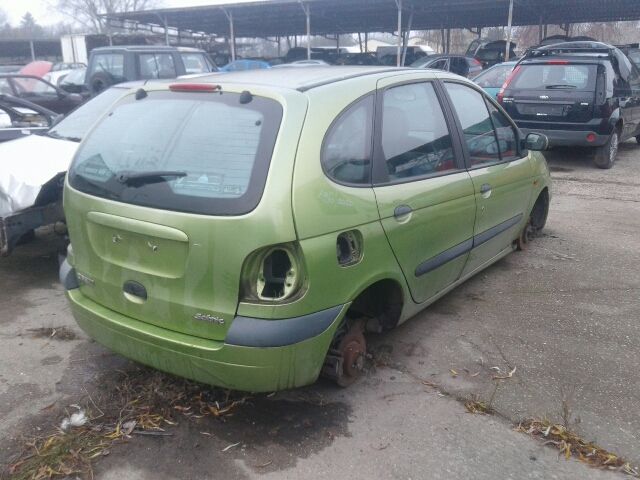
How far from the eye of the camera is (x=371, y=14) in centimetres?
2678

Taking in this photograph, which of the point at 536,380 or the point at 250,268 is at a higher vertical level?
the point at 250,268

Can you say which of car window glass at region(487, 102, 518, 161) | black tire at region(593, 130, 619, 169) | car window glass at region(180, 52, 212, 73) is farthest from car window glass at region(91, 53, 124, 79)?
car window glass at region(487, 102, 518, 161)

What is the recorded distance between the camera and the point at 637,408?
3117mm

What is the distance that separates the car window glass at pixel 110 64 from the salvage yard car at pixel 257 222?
941cm

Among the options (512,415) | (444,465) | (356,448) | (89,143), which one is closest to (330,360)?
(356,448)

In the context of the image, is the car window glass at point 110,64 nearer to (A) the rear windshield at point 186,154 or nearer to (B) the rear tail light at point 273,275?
(A) the rear windshield at point 186,154

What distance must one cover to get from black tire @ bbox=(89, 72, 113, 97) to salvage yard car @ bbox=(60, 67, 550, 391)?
9403 mm

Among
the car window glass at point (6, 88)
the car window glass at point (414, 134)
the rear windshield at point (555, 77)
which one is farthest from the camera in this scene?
the car window glass at point (6, 88)

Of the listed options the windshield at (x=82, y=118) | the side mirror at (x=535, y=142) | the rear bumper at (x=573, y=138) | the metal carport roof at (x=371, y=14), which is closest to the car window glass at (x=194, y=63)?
the windshield at (x=82, y=118)

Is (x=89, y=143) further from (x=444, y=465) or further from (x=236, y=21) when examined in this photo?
(x=236, y=21)

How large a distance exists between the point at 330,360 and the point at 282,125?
1.24m

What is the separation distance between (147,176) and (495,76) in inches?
429

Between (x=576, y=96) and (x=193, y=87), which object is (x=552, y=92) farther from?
(x=193, y=87)

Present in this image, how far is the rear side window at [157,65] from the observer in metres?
11.9
